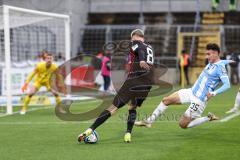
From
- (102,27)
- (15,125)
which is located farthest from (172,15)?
(15,125)

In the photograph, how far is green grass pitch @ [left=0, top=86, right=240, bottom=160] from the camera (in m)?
10.1

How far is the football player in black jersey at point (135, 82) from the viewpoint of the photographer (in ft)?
37.8

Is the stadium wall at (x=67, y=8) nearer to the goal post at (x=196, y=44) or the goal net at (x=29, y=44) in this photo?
the goal post at (x=196, y=44)

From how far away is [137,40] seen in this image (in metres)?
11.7

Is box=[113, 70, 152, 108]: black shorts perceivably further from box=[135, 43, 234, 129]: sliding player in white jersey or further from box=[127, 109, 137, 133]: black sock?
box=[135, 43, 234, 129]: sliding player in white jersey

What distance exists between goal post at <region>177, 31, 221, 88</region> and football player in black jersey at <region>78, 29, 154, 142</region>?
74.4 ft

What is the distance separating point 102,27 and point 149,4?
498cm

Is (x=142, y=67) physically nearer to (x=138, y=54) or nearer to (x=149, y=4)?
(x=138, y=54)

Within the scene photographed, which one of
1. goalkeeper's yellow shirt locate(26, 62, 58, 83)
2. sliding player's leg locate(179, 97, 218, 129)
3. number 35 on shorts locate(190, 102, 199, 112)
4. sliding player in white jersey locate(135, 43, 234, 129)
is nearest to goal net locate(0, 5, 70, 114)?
goalkeeper's yellow shirt locate(26, 62, 58, 83)

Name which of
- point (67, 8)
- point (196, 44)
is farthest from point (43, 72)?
point (196, 44)

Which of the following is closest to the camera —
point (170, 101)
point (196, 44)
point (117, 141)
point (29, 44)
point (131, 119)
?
point (117, 141)

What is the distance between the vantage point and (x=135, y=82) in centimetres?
1173

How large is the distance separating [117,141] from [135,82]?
116cm

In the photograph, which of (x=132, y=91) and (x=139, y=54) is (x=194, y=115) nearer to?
(x=132, y=91)
